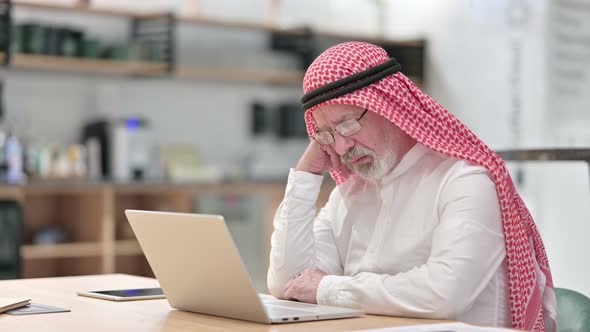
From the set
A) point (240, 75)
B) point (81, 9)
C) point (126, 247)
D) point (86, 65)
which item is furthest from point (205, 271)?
point (240, 75)

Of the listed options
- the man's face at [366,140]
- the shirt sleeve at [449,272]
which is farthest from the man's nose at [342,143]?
the shirt sleeve at [449,272]

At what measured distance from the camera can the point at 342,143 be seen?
2115 millimetres

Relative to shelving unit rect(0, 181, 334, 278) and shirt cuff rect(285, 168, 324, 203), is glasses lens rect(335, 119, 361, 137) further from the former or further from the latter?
shelving unit rect(0, 181, 334, 278)

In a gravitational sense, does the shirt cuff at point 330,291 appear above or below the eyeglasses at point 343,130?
below

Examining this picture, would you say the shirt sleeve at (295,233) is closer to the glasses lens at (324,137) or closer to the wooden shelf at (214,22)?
the glasses lens at (324,137)

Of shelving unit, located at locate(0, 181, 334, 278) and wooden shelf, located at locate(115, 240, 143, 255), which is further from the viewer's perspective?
wooden shelf, located at locate(115, 240, 143, 255)

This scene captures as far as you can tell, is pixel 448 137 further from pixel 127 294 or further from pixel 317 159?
pixel 127 294

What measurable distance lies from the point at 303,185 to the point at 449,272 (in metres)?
0.52

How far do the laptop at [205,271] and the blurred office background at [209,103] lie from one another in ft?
11.3

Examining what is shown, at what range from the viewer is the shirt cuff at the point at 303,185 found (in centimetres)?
222

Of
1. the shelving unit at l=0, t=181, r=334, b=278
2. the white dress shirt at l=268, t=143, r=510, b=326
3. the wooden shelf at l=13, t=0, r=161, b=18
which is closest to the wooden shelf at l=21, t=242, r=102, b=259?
the shelving unit at l=0, t=181, r=334, b=278

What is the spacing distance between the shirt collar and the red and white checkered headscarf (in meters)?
0.09

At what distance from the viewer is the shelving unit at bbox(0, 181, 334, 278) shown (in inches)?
216

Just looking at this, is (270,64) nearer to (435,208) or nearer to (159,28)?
(159,28)
